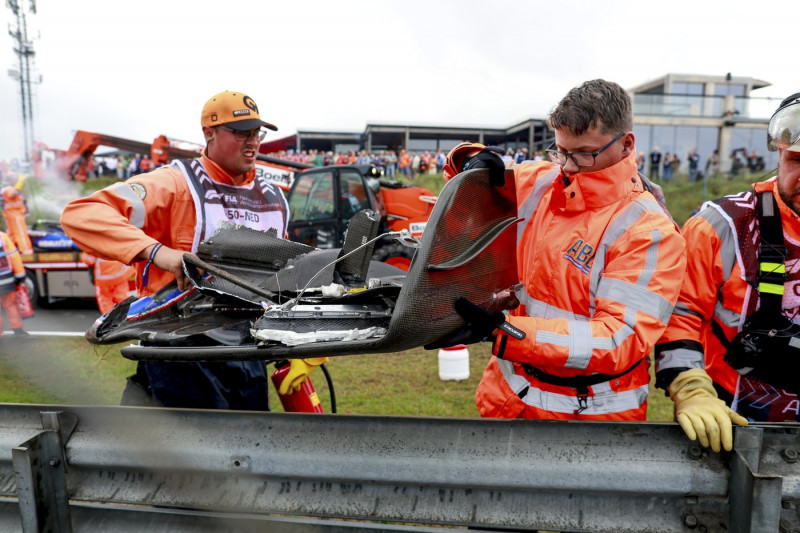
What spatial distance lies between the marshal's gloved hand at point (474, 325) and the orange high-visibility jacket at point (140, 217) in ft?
3.69

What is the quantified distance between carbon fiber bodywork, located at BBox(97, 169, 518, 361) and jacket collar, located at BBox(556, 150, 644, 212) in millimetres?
210

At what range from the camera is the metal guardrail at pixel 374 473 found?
1228 mm

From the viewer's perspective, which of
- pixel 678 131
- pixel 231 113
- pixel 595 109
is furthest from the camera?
pixel 678 131

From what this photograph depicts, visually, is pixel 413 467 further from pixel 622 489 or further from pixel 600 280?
pixel 600 280

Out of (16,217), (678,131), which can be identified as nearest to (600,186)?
(16,217)

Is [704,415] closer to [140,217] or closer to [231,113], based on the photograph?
[140,217]

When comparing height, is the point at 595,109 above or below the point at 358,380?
above

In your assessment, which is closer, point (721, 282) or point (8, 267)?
point (721, 282)

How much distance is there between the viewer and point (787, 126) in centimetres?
151

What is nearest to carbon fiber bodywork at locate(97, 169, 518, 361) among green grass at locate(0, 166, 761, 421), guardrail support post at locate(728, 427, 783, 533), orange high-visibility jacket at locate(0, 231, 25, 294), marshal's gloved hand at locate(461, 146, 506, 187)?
marshal's gloved hand at locate(461, 146, 506, 187)

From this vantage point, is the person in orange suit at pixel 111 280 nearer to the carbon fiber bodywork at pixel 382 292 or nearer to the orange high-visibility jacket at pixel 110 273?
the orange high-visibility jacket at pixel 110 273

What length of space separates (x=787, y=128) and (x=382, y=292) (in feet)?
4.29

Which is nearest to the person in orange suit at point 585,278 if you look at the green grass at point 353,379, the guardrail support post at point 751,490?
the guardrail support post at point 751,490

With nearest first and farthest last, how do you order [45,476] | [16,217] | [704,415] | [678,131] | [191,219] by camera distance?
[704,415] → [45,476] → [191,219] → [16,217] → [678,131]
